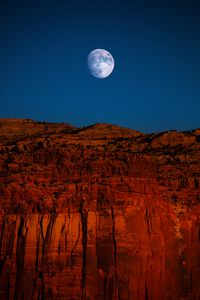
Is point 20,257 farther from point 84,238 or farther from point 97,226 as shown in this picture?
point 97,226

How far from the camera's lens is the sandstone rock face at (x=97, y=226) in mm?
39281

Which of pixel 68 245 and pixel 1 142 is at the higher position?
pixel 1 142

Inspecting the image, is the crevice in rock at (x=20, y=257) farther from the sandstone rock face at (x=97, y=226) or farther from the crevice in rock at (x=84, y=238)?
the crevice in rock at (x=84, y=238)

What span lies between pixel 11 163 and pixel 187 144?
1604 cm

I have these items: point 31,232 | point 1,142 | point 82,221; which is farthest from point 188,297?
point 1,142

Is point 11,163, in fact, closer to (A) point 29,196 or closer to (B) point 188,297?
(A) point 29,196

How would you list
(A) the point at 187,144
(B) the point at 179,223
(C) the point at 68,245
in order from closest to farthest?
(C) the point at 68,245 < (B) the point at 179,223 < (A) the point at 187,144

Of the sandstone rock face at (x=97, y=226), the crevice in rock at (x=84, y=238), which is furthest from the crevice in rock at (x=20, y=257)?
the crevice in rock at (x=84, y=238)

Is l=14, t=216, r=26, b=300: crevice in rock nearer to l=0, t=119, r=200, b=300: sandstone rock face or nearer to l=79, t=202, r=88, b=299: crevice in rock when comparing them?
l=0, t=119, r=200, b=300: sandstone rock face

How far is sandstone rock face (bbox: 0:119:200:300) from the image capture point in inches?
1547

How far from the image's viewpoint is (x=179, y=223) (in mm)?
43375

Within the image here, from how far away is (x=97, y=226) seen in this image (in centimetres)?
4059

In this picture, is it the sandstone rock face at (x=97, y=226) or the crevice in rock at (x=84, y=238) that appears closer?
the crevice in rock at (x=84, y=238)

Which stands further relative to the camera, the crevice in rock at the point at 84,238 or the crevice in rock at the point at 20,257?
the crevice in rock at the point at 20,257
